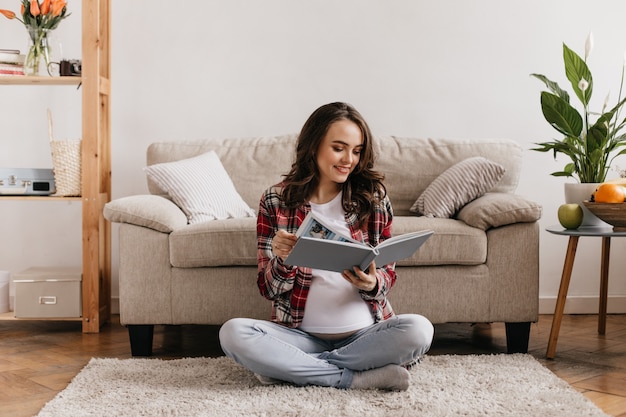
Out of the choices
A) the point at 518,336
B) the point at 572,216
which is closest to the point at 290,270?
the point at 518,336

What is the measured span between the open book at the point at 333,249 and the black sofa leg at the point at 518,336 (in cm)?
92

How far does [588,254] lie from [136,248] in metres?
2.22

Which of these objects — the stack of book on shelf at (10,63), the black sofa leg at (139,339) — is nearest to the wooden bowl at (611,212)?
Result: the black sofa leg at (139,339)

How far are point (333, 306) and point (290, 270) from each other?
0.55 feet

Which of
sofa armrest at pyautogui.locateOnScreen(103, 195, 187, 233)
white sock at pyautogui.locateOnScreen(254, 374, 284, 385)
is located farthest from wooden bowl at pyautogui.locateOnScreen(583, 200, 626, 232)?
sofa armrest at pyautogui.locateOnScreen(103, 195, 187, 233)

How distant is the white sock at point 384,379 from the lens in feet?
7.06

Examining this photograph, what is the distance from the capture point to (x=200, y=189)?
9.95 ft

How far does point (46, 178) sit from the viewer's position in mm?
3287

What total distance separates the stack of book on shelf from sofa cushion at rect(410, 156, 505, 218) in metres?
1.81

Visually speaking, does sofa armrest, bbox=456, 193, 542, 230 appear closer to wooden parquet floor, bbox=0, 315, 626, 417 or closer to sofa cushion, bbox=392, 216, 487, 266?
sofa cushion, bbox=392, 216, 487, 266

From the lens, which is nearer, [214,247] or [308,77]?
[214,247]

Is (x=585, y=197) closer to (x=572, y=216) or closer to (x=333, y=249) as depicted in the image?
(x=572, y=216)

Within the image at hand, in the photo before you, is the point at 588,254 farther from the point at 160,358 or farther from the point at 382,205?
the point at 160,358

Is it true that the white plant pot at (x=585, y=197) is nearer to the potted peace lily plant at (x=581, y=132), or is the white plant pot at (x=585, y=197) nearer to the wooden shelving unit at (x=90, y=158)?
the potted peace lily plant at (x=581, y=132)
